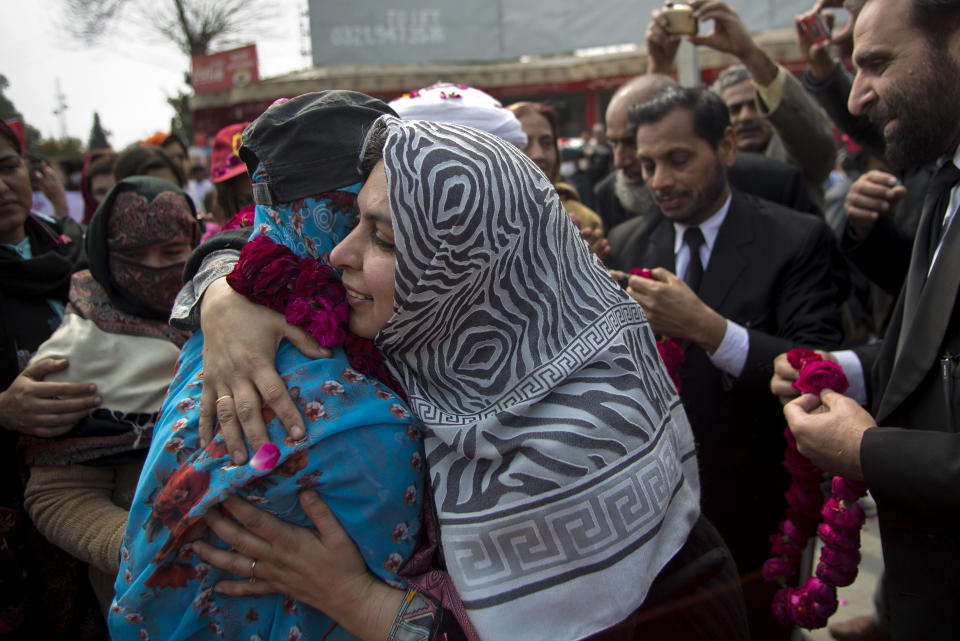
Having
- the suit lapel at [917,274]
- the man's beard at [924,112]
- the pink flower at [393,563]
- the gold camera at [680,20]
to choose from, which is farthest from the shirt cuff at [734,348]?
the gold camera at [680,20]

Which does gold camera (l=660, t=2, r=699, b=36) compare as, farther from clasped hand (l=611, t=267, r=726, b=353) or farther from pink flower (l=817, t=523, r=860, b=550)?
pink flower (l=817, t=523, r=860, b=550)

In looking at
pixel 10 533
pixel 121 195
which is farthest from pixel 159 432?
pixel 10 533

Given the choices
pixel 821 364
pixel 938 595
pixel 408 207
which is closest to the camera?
pixel 408 207

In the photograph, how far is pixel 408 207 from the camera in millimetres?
Result: 1140

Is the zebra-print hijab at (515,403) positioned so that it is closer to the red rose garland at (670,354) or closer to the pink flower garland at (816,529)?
the pink flower garland at (816,529)

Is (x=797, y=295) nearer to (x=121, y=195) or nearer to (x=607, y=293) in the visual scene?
(x=607, y=293)

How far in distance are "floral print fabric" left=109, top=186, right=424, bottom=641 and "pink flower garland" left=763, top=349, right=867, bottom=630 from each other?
3.80 ft

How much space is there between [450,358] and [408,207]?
0.30 metres

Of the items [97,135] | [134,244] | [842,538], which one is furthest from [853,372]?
[97,135]

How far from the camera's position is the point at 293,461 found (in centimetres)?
114

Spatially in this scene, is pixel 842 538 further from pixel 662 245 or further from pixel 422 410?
pixel 422 410

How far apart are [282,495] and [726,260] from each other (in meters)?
1.85

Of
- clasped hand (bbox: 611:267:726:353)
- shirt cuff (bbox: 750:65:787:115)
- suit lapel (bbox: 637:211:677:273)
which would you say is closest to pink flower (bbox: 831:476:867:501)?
clasped hand (bbox: 611:267:726:353)

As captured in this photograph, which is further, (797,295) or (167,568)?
(797,295)
